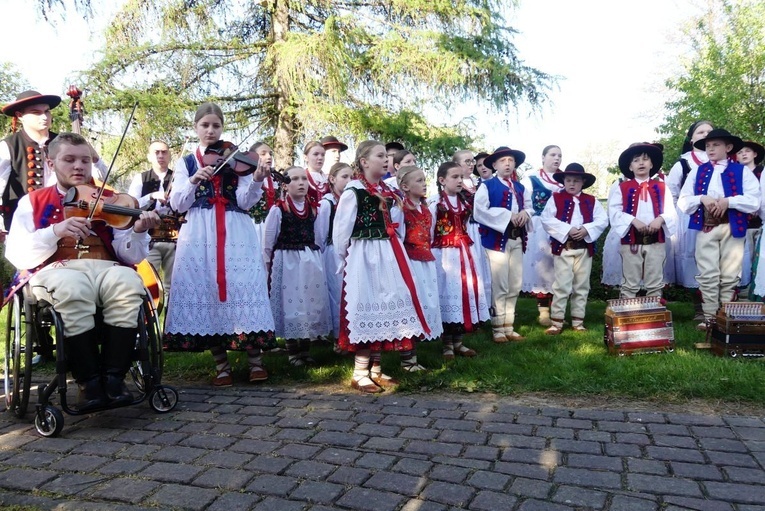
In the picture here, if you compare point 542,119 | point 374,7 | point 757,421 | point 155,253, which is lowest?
point 757,421

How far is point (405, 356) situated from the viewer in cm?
489

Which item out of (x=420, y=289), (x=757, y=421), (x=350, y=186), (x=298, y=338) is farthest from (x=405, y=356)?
(x=757, y=421)

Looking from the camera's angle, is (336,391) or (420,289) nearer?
(336,391)

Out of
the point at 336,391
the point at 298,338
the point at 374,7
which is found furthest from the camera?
the point at 374,7

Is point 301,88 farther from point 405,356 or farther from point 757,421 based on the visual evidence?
point 757,421

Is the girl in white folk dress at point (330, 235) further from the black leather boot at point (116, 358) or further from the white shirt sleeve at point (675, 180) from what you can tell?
the white shirt sleeve at point (675, 180)

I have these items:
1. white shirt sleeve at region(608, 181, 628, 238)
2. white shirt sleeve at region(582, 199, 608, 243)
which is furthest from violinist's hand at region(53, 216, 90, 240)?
white shirt sleeve at region(608, 181, 628, 238)

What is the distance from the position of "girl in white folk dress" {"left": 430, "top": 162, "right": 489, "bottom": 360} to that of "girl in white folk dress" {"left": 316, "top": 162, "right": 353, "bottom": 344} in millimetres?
971

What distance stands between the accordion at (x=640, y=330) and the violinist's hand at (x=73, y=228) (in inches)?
163

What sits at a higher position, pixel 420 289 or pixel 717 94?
pixel 717 94

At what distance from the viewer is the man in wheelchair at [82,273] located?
11.5ft

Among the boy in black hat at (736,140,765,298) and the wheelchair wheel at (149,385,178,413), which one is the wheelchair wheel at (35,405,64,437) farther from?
the boy in black hat at (736,140,765,298)

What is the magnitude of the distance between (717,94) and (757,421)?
1067cm

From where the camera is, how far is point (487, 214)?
6.10 m
